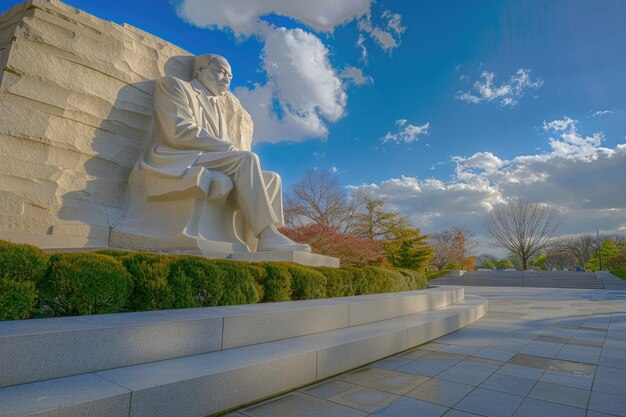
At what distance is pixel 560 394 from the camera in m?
2.98

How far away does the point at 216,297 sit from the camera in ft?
12.6

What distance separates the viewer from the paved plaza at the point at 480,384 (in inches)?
102

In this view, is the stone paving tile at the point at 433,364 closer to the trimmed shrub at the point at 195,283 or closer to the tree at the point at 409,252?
the trimmed shrub at the point at 195,283

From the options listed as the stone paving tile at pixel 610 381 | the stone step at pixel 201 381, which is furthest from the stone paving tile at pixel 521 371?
the stone step at pixel 201 381

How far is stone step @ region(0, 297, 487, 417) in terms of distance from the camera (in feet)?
6.06

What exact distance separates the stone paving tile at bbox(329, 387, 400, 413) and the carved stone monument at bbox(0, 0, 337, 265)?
9.74 ft

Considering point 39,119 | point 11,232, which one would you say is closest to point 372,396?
point 11,232

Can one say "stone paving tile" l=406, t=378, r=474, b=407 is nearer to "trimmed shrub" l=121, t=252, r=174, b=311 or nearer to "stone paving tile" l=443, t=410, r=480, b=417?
"stone paving tile" l=443, t=410, r=480, b=417

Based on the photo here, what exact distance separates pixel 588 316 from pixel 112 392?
32.2 feet

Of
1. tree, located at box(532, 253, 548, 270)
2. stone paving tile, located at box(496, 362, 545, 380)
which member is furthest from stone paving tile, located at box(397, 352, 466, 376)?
tree, located at box(532, 253, 548, 270)

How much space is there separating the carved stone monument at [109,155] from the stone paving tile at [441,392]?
300 centimetres

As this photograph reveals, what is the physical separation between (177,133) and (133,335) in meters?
4.44

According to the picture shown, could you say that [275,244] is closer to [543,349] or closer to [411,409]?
[411,409]

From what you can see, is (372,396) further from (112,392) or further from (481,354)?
(481,354)
